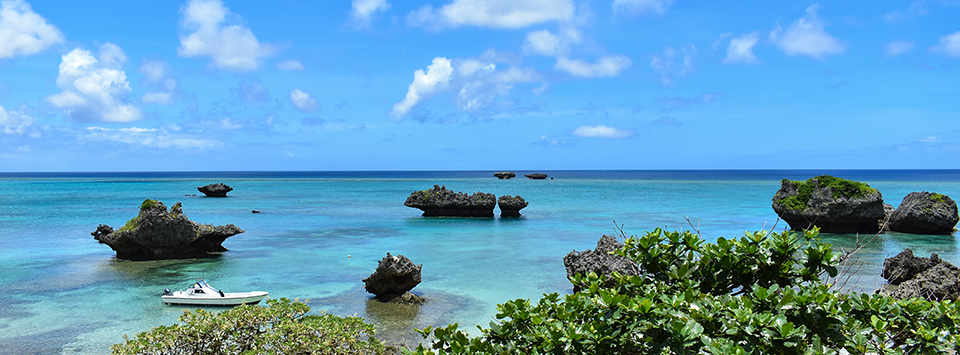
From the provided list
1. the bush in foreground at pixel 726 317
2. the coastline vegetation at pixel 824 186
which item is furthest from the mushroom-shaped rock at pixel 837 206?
the bush in foreground at pixel 726 317

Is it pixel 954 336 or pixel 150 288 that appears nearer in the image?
pixel 954 336

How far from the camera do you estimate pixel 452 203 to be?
41875 mm

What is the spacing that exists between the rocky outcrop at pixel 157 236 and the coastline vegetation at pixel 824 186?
2815 cm

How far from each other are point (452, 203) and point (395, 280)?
26002mm

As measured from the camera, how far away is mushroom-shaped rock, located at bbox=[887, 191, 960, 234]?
95.7ft

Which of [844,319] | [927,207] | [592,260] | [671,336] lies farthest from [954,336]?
[927,207]

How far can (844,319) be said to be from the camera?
478 centimetres

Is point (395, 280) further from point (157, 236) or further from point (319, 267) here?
point (157, 236)

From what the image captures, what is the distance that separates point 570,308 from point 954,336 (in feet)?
9.68

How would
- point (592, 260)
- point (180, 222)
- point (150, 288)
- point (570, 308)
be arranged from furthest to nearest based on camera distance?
point (180, 222)
point (150, 288)
point (592, 260)
point (570, 308)

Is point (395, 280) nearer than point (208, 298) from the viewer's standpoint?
No

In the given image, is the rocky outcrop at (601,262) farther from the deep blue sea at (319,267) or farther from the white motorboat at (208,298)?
the white motorboat at (208,298)

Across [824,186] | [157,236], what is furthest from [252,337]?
[824,186]

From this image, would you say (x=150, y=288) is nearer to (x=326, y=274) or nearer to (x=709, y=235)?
(x=326, y=274)
